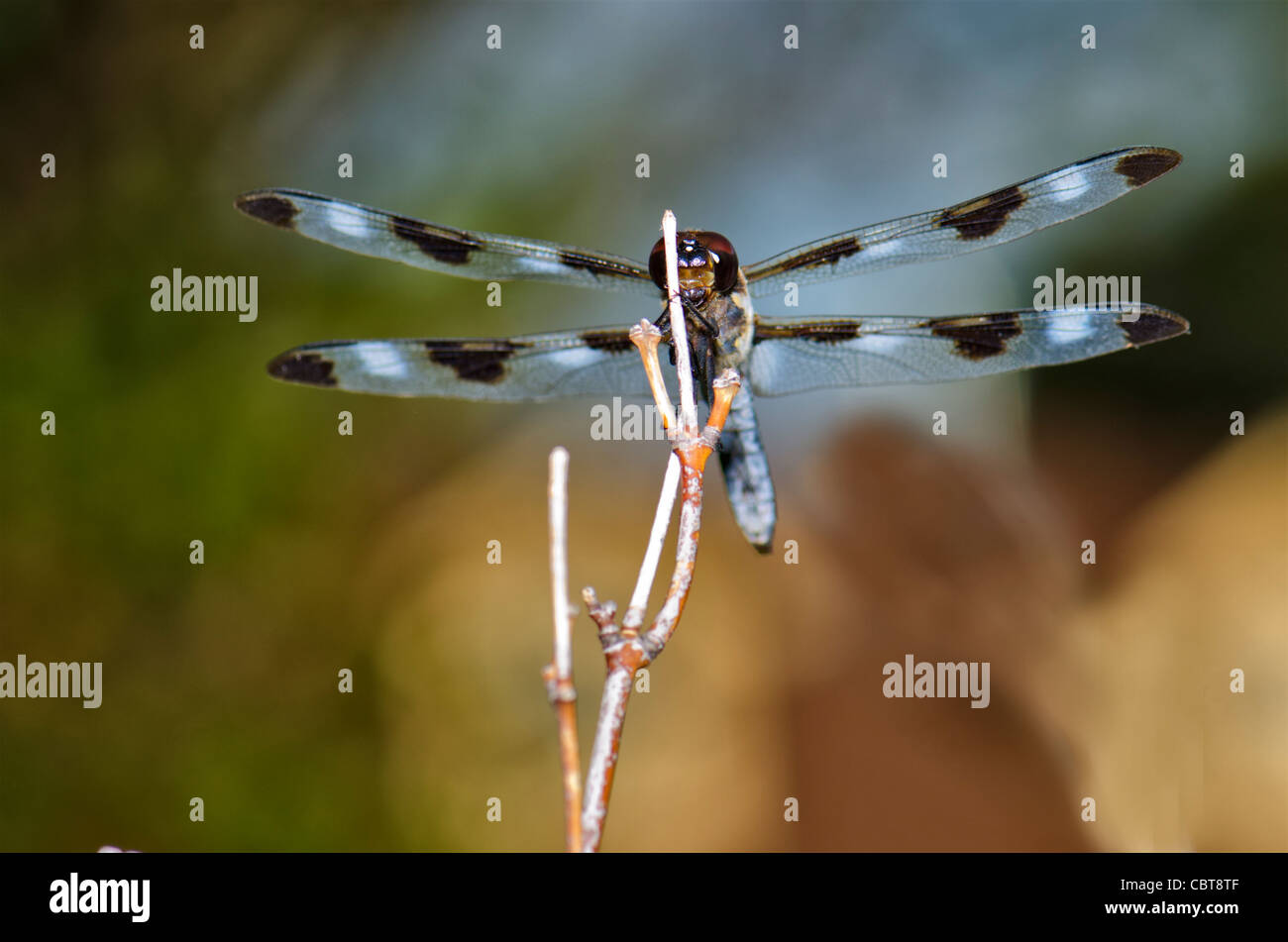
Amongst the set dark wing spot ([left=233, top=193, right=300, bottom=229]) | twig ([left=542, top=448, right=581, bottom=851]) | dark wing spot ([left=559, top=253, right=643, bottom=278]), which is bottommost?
twig ([left=542, top=448, right=581, bottom=851])

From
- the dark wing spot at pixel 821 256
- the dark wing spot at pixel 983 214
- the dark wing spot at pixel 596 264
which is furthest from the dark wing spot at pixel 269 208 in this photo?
the dark wing spot at pixel 983 214

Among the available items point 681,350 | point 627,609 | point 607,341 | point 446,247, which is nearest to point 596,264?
point 607,341

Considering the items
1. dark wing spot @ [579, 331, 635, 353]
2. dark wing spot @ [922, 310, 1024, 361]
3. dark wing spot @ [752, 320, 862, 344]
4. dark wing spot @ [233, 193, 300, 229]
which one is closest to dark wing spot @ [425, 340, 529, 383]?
dark wing spot @ [579, 331, 635, 353]

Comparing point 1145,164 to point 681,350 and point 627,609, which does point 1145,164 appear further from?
point 627,609

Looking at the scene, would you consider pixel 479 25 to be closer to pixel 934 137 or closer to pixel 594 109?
pixel 594 109

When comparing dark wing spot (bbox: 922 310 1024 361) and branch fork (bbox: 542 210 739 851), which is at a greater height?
dark wing spot (bbox: 922 310 1024 361)

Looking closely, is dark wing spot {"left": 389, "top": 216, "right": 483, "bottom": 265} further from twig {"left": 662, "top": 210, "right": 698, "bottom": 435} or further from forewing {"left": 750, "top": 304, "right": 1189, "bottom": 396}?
twig {"left": 662, "top": 210, "right": 698, "bottom": 435}
